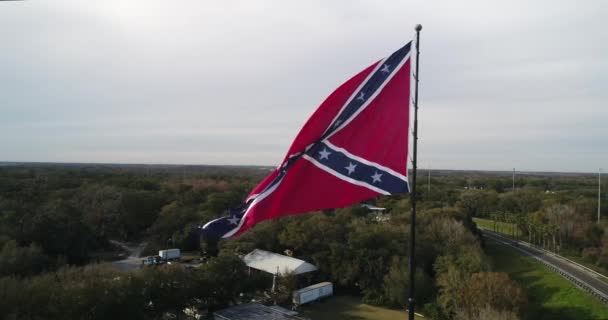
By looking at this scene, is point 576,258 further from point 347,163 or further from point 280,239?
point 347,163

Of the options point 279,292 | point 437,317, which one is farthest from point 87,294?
point 437,317

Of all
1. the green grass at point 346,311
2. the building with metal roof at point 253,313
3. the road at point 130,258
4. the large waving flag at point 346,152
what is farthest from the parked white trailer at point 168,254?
the large waving flag at point 346,152

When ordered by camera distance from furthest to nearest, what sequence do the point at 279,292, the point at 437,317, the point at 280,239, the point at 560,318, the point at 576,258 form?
the point at 280,239 → the point at 576,258 → the point at 279,292 → the point at 437,317 → the point at 560,318

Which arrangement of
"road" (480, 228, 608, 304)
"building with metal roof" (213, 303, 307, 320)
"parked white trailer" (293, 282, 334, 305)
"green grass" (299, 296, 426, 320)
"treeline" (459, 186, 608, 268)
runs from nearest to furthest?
"building with metal roof" (213, 303, 307, 320)
"road" (480, 228, 608, 304)
"green grass" (299, 296, 426, 320)
"parked white trailer" (293, 282, 334, 305)
"treeline" (459, 186, 608, 268)

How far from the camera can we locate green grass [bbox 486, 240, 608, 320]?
79.0 feet

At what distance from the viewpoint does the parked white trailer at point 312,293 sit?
97.2ft

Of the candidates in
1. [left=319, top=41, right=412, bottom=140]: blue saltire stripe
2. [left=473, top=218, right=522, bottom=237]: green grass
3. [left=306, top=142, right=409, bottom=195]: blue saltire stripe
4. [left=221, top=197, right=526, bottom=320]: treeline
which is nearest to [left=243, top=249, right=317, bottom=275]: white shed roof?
[left=221, top=197, right=526, bottom=320]: treeline

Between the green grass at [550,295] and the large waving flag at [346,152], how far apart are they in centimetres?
2108

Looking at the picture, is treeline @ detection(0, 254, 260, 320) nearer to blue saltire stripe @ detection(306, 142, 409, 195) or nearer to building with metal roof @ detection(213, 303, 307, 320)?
building with metal roof @ detection(213, 303, 307, 320)

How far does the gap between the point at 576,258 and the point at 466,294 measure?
2174cm

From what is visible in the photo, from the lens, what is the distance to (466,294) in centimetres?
2441

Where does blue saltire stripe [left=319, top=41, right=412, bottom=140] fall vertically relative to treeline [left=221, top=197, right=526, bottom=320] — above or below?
above

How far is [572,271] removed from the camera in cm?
3209

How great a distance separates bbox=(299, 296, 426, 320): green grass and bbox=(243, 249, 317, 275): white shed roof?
11.6 ft
